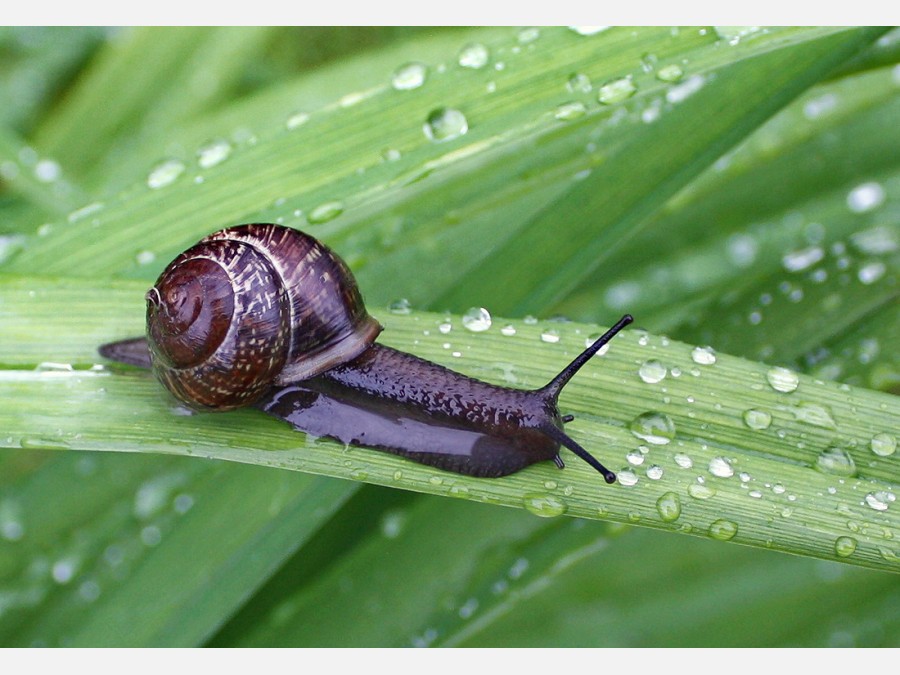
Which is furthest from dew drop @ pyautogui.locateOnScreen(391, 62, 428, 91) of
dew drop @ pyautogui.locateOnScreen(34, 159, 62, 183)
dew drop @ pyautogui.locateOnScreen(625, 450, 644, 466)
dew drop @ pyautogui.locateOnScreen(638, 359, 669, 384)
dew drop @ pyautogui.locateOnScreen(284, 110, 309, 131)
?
dew drop @ pyautogui.locateOnScreen(34, 159, 62, 183)

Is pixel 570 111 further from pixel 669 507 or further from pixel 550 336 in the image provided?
pixel 669 507

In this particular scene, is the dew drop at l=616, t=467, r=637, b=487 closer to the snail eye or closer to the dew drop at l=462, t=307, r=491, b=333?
the dew drop at l=462, t=307, r=491, b=333

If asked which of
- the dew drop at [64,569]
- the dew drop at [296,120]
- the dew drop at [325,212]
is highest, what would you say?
the dew drop at [296,120]

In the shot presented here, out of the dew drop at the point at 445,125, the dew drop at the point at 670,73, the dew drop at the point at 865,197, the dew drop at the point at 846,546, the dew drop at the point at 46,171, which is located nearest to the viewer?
the dew drop at the point at 846,546

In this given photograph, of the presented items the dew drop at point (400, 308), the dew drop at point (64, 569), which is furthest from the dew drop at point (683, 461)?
the dew drop at point (64, 569)

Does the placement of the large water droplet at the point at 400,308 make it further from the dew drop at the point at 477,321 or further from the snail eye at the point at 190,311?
the snail eye at the point at 190,311

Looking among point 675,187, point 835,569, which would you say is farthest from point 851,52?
point 835,569

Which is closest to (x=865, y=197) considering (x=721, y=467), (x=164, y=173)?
(x=721, y=467)
